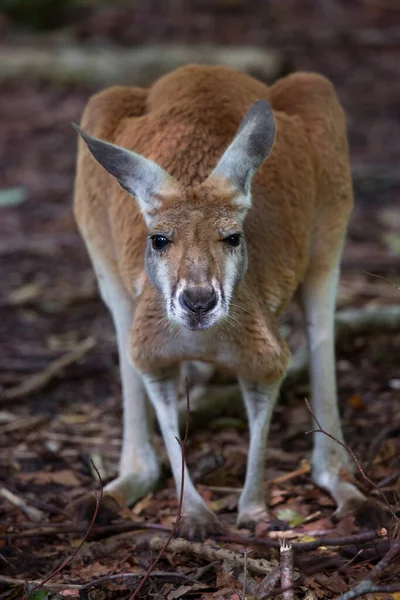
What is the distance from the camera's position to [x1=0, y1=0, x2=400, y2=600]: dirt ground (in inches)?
132

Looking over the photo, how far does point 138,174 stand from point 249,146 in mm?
409

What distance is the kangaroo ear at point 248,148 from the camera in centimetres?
329

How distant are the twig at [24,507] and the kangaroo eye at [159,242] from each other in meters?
1.30

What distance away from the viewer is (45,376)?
5281 millimetres

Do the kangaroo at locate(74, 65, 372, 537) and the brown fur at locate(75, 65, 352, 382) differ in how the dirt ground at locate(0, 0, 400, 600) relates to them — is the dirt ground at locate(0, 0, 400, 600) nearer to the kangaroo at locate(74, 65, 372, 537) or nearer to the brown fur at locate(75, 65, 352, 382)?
the kangaroo at locate(74, 65, 372, 537)

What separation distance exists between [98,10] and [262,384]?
9.61 metres

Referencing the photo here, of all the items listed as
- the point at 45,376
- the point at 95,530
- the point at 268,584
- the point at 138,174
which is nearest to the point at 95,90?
the point at 45,376

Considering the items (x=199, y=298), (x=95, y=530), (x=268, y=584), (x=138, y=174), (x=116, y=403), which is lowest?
(x=116, y=403)

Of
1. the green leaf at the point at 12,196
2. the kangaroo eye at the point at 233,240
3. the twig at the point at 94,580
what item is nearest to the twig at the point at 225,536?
the twig at the point at 94,580

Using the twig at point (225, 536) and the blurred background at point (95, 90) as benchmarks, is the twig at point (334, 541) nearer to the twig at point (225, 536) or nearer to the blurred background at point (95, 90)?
the twig at point (225, 536)

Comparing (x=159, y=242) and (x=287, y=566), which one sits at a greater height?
(x=159, y=242)

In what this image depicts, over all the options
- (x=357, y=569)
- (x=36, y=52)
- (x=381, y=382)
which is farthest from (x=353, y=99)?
(x=357, y=569)

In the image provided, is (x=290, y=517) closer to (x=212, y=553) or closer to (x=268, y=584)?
(x=212, y=553)

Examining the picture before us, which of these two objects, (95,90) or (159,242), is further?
(95,90)
